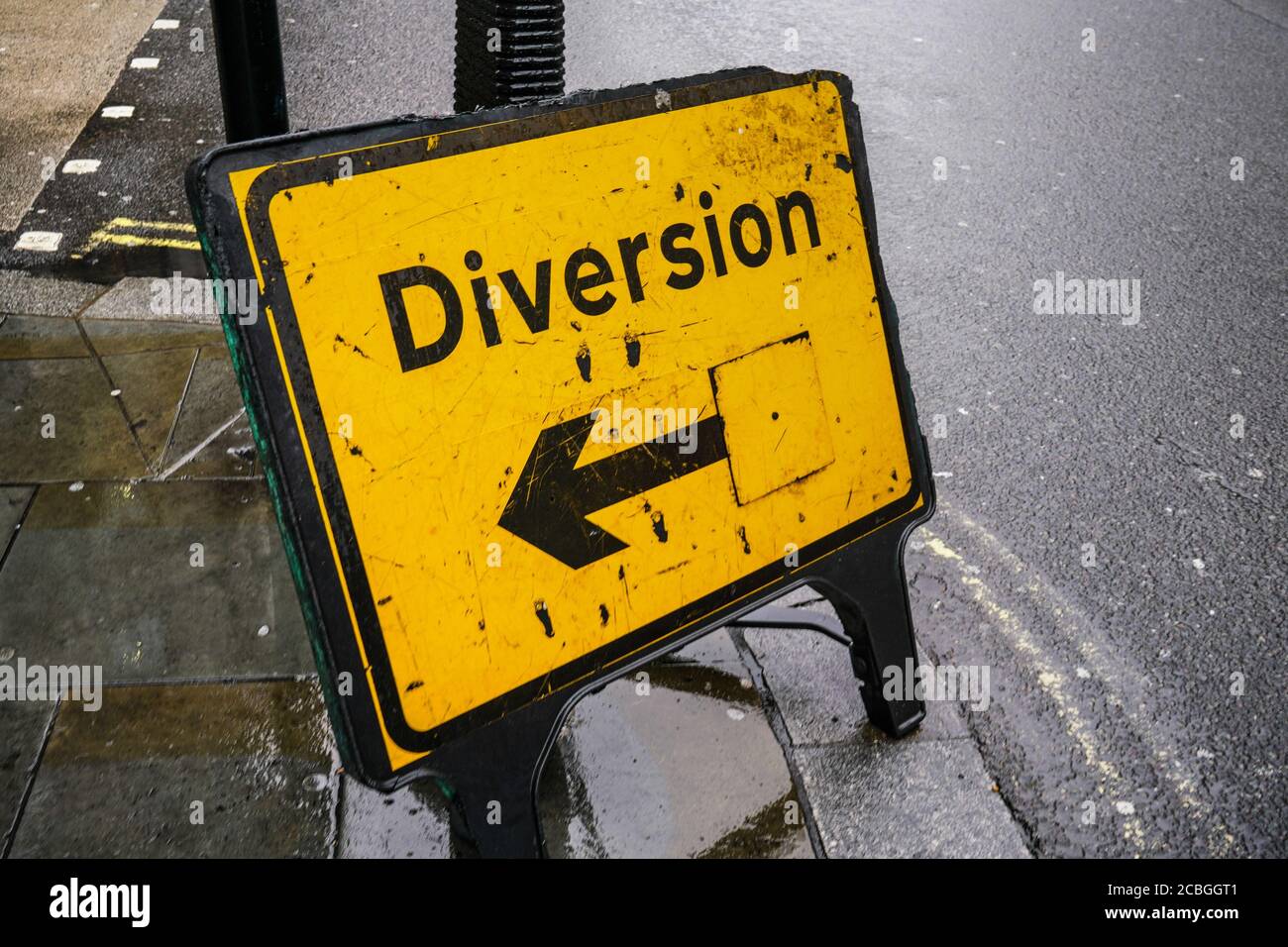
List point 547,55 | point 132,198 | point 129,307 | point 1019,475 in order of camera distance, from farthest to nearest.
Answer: point 132,198 < point 129,307 < point 1019,475 < point 547,55

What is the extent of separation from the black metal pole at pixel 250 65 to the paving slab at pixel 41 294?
185 cm

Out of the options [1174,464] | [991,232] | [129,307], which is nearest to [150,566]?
[129,307]

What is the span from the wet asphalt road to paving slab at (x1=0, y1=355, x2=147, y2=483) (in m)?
0.87

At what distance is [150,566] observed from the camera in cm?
305

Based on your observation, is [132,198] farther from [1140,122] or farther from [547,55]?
[1140,122]

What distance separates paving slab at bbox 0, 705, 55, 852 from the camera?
237cm

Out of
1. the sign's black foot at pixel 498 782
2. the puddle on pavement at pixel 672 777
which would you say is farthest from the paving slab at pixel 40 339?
the sign's black foot at pixel 498 782

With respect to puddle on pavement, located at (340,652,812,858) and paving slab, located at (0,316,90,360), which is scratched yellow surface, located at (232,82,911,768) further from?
paving slab, located at (0,316,90,360)

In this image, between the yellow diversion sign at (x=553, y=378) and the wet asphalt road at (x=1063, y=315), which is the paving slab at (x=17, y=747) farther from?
the wet asphalt road at (x=1063, y=315)

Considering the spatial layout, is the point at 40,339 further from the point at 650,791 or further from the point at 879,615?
the point at 879,615

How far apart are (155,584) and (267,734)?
26.9 inches

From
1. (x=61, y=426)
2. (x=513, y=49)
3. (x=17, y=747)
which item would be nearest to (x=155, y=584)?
(x=17, y=747)

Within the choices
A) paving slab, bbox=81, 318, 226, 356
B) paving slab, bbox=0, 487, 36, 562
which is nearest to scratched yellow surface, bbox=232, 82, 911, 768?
paving slab, bbox=0, 487, 36, 562
